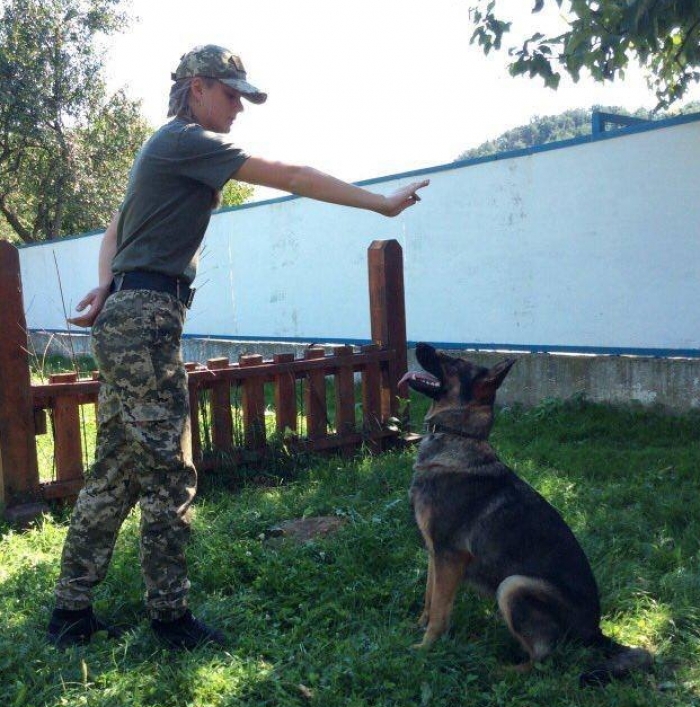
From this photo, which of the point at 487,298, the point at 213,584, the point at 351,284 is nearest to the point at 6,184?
the point at 351,284

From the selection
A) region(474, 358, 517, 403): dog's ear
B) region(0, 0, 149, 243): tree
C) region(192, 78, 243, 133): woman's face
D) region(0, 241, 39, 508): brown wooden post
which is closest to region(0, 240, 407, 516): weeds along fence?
region(0, 241, 39, 508): brown wooden post

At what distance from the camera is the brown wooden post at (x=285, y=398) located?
5.84m

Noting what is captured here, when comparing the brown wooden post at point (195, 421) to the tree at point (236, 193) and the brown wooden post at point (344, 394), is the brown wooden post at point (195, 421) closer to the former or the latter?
the brown wooden post at point (344, 394)

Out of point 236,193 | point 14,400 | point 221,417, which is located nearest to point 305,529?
point 221,417

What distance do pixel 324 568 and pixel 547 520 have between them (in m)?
1.23

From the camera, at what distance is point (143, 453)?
2988 millimetres

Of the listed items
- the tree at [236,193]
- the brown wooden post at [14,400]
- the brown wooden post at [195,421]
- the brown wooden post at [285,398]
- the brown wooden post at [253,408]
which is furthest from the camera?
the tree at [236,193]

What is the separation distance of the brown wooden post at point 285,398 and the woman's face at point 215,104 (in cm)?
284

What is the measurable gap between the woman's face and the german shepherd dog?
139 cm

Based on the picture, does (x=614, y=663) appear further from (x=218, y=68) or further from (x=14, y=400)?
(x=14, y=400)

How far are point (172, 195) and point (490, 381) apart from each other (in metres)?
1.64

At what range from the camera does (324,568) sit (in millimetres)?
3809

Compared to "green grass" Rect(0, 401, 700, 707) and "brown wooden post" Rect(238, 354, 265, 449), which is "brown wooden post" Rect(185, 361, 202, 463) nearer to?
"green grass" Rect(0, 401, 700, 707)

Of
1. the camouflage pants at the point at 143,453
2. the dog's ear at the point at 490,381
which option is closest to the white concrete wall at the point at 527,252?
the camouflage pants at the point at 143,453
